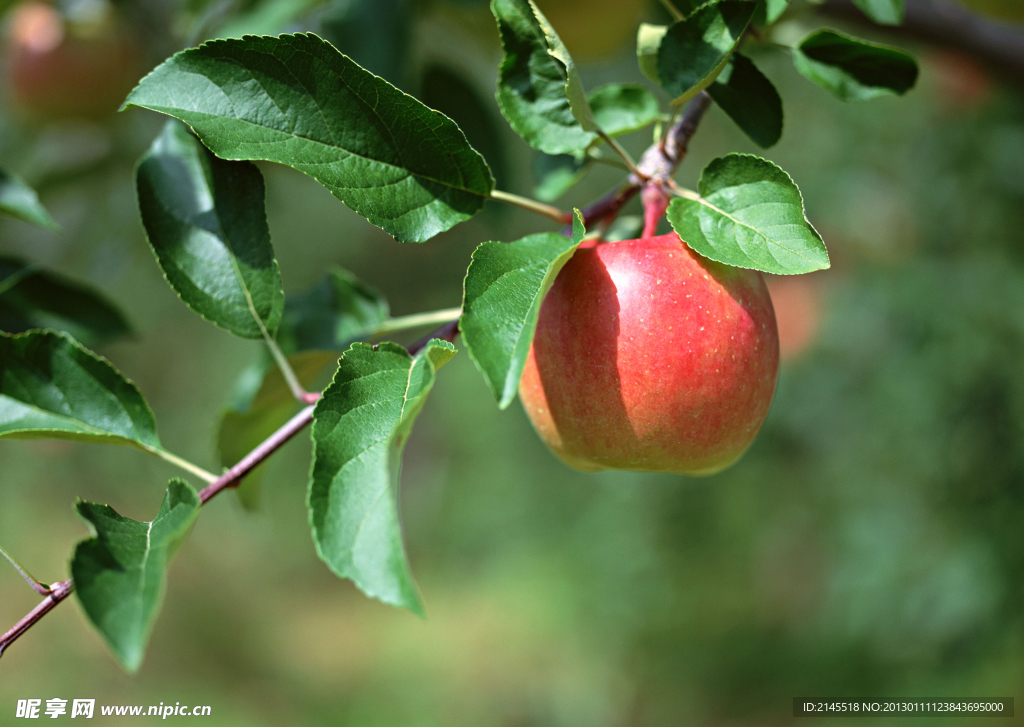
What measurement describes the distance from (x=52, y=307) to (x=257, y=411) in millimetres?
266

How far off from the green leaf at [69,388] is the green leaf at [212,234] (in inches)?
3.3

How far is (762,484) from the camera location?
2.58 metres

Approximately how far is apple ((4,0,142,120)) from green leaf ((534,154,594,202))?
3.70 ft

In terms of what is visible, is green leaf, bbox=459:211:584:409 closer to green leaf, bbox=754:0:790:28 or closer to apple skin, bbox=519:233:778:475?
apple skin, bbox=519:233:778:475

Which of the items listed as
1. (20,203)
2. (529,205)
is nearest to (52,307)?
(20,203)

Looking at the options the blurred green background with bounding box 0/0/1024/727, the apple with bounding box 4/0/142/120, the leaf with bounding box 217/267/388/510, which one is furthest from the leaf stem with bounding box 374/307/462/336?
the apple with bounding box 4/0/142/120

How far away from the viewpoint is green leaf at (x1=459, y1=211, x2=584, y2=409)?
0.39 meters

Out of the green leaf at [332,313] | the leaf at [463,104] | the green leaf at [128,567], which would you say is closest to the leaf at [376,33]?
the leaf at [463,104]

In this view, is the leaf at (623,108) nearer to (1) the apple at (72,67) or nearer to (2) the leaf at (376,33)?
(2) the leaf at (376,33)

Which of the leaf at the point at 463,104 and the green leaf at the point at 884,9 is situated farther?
the leaf at the point at 463,104

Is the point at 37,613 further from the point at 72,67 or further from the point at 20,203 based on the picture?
the point at 72,67

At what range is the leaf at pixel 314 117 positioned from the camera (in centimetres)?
47

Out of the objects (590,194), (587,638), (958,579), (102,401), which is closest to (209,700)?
(587,638)

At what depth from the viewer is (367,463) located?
0.40 meters
